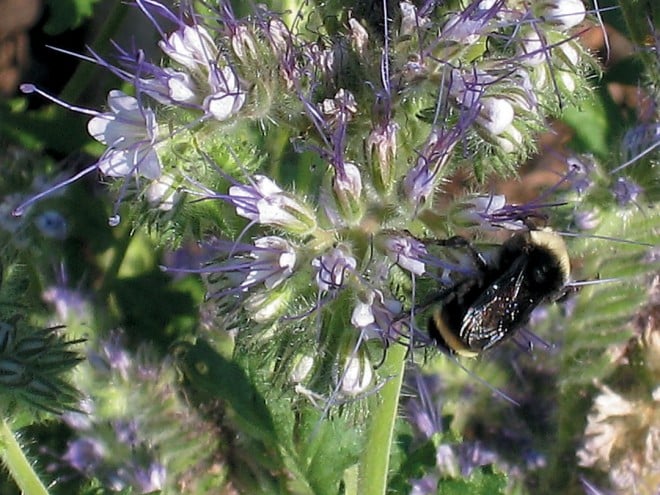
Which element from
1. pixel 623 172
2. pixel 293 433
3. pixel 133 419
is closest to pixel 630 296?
pixel 623 172

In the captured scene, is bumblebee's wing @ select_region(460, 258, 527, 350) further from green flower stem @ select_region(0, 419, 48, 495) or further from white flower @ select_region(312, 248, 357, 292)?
green flower stem @ select_region(0, 419, 48, 495)

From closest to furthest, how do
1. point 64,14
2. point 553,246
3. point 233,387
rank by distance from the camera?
point 553,246 < point 233,387 < point 64,14

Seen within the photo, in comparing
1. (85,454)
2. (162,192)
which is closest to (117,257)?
(85,454)

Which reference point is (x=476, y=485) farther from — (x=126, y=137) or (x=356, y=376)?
(x=126, y=137)

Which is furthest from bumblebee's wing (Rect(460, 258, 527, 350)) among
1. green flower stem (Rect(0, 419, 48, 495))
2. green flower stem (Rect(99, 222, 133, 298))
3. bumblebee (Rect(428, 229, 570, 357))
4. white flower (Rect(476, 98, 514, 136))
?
green flower stem (Rect(99, 222, 133, 298))

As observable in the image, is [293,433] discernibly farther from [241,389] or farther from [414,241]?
[414,241]

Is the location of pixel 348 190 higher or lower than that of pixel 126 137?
lower

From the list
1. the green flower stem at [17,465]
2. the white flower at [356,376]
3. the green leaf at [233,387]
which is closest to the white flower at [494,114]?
the white flower at [356,376]

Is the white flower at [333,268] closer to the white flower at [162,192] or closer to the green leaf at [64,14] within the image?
the white flower at [162,192]
